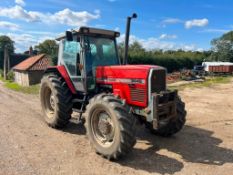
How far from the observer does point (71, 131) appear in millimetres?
7125

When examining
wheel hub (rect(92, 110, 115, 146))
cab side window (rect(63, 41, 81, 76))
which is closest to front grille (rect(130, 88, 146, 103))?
wheel hub (rect(92, 110, 115, 146))

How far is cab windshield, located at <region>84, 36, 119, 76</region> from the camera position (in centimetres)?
659

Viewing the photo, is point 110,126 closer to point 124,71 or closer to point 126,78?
point 126,78

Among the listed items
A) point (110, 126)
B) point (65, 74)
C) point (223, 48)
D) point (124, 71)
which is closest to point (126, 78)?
point (124, 71)

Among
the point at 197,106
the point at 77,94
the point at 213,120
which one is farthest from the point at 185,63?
the point at 77,94

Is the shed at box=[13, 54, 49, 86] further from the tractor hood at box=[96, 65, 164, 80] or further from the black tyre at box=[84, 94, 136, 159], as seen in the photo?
the black tyre at box=[84, 94, 136, 159]

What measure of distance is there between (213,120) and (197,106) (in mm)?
2492

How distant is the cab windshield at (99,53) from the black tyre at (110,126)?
1.28 m

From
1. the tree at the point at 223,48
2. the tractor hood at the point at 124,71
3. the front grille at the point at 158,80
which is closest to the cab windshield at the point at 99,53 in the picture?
the tractor hood at the point at 124,71

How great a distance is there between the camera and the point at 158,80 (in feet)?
18.5

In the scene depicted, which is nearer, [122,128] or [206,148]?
[122,128]

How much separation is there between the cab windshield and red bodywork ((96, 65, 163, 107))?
26cm

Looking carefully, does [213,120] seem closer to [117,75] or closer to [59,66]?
[117,75]

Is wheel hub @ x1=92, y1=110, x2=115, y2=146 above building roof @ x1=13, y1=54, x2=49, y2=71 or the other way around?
the other way around
